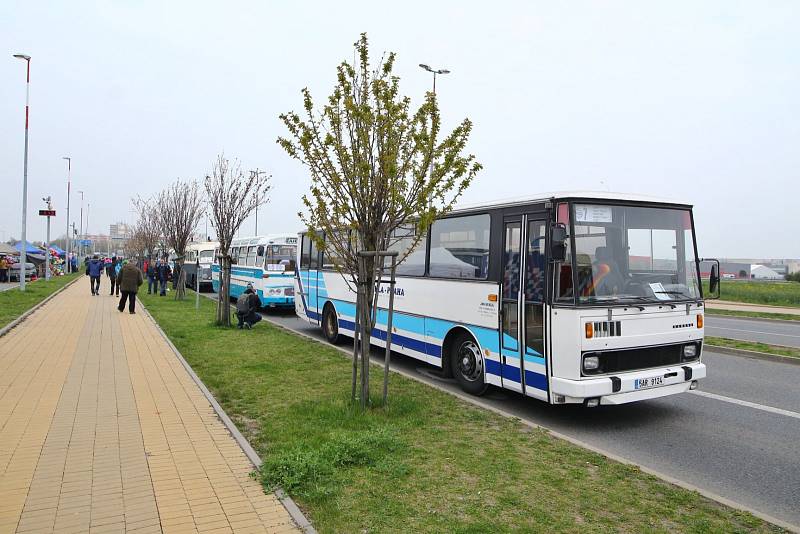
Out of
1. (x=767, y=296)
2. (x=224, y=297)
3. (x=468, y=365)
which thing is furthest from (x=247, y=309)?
(x=767, y=296)

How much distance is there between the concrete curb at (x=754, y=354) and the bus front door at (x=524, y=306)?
703 centimetres

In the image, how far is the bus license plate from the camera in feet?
21.7

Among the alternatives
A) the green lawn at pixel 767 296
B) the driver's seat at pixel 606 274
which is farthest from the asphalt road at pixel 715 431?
the green lawn at pixel 767 296

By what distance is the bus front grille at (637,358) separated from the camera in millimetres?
6484

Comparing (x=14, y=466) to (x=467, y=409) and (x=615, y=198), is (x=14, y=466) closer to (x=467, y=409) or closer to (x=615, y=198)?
(x=467, y=409)

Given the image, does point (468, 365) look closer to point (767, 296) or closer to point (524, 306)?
point (524, 306)

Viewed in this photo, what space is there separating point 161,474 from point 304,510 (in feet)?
4.69

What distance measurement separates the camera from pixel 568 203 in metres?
6.68

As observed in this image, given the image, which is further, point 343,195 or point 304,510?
point 343,195

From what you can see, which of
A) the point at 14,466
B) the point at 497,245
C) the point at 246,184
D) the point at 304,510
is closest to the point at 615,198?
the point at 497,245

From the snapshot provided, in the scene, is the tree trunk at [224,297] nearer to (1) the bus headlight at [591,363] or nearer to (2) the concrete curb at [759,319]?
(1) the bus headlight at [591,363]

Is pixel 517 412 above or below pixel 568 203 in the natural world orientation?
below

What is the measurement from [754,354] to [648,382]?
21.5 feet

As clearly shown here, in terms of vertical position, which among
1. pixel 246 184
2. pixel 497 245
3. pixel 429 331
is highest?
pixel 246 184
